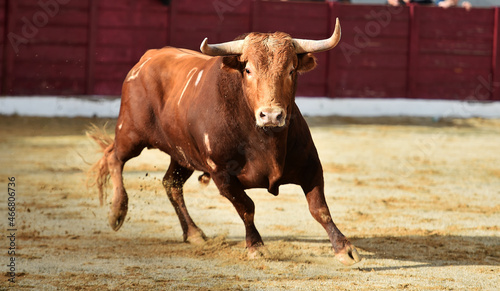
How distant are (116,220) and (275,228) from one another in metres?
0.88

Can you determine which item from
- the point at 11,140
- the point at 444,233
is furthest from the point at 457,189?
the point at 11,140

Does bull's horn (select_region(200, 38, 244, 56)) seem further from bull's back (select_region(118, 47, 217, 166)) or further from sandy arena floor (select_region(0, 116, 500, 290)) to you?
sandy arena floor (select_region(0, 116, 500, 290))

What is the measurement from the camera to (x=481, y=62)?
39.4 ft

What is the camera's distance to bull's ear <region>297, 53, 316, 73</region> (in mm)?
3572

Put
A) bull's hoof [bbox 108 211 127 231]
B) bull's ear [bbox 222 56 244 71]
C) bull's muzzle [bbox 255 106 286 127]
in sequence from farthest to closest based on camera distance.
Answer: bull's hoof [bbox 108 211 127 231] → bull's ear [bbox 222 56 244 71] → bull's muzzle [bbox 255 106 286 127]

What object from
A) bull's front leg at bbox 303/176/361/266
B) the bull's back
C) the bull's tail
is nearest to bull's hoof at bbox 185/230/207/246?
the bull's back

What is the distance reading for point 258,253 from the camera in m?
3.67

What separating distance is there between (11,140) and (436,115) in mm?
6066

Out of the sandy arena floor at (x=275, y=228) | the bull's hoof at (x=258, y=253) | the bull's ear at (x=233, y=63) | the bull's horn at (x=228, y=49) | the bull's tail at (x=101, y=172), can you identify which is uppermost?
the bull's horn at (x=228, y=49)

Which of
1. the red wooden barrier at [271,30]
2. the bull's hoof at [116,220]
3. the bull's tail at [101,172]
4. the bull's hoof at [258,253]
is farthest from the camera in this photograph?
the red wooden barrier at [271,30]

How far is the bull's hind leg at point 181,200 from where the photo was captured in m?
4.15

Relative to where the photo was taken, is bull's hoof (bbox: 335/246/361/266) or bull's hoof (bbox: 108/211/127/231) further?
bull's hoof (bbox: 108/211/127/231)

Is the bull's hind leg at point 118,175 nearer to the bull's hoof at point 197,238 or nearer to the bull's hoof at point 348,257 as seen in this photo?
the bull's hoof at point 197,238

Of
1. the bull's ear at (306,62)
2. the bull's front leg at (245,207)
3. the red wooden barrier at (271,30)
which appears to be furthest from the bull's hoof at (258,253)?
the red wooden barrier at (271,30)
